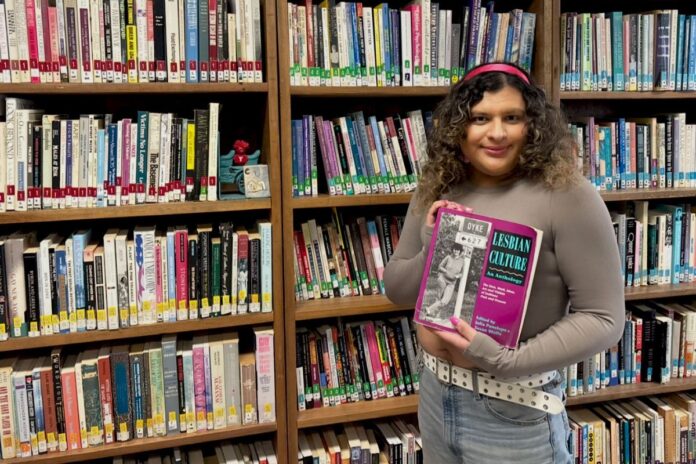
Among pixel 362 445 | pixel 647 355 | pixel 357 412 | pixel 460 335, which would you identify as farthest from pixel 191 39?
pixel 647 355

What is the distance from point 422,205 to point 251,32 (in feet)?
2.24

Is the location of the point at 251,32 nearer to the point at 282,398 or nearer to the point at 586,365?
the point at 282,398

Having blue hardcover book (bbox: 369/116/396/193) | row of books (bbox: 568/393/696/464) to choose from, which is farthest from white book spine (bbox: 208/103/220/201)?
row of books (bbox: 568/393/696/464)

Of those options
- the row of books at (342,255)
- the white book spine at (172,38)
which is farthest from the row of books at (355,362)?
the white book spine at (172,38)

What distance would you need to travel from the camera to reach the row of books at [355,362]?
1.77m

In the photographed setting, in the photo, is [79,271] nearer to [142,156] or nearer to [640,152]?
[142,156]

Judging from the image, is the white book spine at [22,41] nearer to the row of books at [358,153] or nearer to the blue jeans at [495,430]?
the row of books at [358,153]

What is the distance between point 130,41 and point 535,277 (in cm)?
117

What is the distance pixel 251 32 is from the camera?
5.19 ft

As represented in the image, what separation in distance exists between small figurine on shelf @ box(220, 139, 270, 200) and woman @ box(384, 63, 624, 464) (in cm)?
54

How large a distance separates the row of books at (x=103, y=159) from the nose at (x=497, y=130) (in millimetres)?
759

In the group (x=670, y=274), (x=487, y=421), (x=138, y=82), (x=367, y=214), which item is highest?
(x=138, y=82)

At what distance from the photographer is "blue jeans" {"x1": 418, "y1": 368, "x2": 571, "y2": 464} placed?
1.21 m

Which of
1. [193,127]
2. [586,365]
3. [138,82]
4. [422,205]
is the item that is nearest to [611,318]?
[422,205]
